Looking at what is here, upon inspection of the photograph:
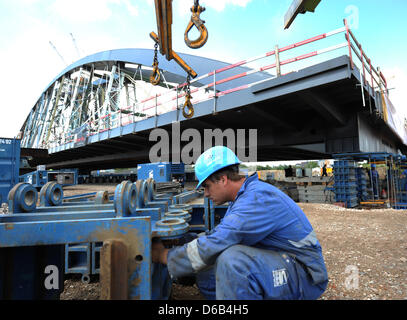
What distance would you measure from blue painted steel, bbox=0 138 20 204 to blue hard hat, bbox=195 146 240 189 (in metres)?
9.60

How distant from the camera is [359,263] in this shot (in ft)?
11.2

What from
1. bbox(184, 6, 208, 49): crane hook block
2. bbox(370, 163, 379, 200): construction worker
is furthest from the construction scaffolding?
bbox(184, 6, 208, 49): crane hook block

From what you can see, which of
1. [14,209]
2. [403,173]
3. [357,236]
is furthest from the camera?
[403,173]

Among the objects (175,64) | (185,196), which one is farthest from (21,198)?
(175,64)

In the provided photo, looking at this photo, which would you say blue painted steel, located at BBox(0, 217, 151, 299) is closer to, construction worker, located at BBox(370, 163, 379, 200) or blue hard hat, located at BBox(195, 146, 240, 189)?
blue hard hat, located at BBox(195, 146, 240, 189)

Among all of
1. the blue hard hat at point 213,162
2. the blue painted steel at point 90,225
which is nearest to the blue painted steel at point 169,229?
the blue painted steel at point 90,225

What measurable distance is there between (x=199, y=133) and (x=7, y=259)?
30.7ft

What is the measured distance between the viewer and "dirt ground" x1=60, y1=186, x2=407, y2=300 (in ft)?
8.58

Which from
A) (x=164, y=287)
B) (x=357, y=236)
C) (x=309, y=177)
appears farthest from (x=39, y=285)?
(x=309, y=177)

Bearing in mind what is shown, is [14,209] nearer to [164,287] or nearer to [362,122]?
[164,287]

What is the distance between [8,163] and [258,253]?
34.2 feet

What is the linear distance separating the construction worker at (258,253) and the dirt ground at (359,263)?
138 centimetres

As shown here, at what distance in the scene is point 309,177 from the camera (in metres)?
12.9

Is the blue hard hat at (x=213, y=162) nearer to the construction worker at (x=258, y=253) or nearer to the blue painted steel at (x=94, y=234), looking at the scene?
the construction worker at (x=258, y=253)
